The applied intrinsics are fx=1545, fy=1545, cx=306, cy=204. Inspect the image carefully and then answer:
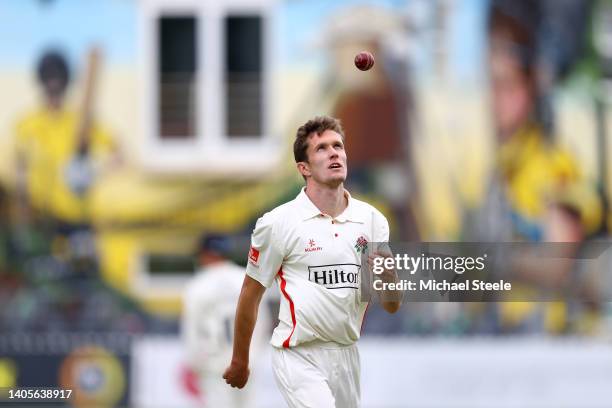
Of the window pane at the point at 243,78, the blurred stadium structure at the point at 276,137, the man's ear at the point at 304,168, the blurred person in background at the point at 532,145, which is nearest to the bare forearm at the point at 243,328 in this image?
the man's ear at the point at 304,168

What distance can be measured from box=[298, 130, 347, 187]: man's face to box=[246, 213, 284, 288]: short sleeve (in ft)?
1.10

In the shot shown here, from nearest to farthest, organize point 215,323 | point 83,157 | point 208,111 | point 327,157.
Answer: point 327,157 < point 215,323 < point 208,111 < point 83,157

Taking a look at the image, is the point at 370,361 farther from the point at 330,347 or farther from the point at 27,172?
the point at 330,347

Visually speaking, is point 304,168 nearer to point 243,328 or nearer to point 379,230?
point 379,230

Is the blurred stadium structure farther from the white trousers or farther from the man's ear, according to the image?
the man's ear

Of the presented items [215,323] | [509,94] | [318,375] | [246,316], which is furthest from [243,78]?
[318,375]

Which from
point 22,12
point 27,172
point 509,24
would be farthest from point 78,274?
point 509,24

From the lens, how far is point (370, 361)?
1612 centimetres

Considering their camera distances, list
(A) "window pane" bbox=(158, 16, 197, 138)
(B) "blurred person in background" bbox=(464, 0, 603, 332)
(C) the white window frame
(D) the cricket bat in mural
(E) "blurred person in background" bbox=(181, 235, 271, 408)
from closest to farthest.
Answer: (E) "blurred person in background" bbox=(181, 235, 271, 408)
(B) "blurred person in background" bbox=(464, 0, 603, 332)
(C) the white window frame
(A) "window pane" bbox=(158, 16, 197, 138)
(D) the cricket bat in mural

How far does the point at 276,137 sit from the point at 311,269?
31.6ft

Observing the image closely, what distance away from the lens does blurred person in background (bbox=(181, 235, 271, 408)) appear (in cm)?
1314

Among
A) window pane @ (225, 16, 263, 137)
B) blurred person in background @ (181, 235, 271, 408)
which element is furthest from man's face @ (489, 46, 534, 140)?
blurred person in background @ (181, 235, 271, 408)

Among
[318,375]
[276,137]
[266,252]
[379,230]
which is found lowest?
[318,375]

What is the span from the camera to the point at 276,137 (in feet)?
56.3
